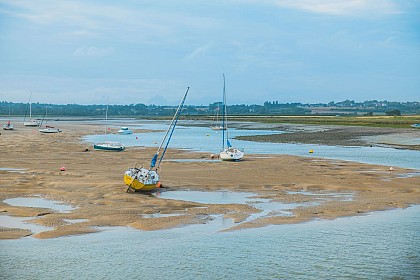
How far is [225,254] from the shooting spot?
68.2 feet

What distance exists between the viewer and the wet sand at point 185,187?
25867 mm

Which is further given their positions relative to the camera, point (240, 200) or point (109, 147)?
point (109, 147)

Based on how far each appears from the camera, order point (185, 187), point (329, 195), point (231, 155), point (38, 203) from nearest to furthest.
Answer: point (38, 203) → point (329, 195) → point (185, 187) → point (231, 155)

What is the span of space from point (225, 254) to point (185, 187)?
14888 millimetres

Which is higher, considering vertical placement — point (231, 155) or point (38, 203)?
point (231, 155)

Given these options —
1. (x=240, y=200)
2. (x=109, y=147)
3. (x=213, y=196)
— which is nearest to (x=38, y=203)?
(x=213, y=196)

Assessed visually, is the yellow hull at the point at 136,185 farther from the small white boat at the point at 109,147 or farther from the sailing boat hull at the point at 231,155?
the small white boat at the point at 109,147

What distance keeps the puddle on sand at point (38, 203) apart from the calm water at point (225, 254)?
4.86 metres

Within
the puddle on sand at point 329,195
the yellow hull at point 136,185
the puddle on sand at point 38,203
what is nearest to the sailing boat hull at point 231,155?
the puddle on sand at point 329,195

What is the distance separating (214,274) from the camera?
18.6 metres

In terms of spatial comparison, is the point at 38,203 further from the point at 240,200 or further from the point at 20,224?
the point at 240,200

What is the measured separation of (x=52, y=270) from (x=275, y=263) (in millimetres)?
6985

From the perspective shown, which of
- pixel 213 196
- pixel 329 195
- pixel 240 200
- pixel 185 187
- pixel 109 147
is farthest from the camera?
pixel 109 147

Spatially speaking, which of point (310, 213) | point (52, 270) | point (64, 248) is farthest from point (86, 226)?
point (310, 213)
